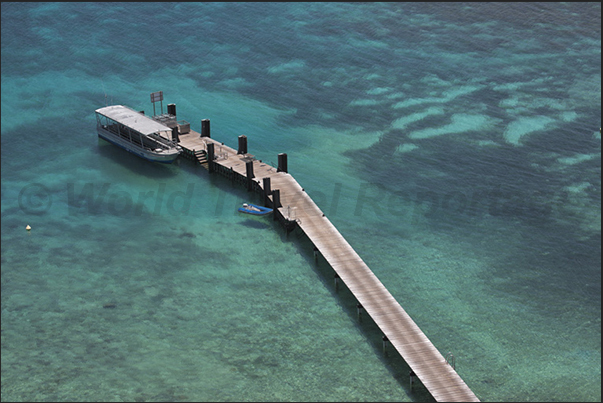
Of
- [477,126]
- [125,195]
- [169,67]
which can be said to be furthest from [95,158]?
[477,126]

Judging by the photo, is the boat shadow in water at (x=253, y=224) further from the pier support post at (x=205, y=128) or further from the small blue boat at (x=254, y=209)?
the pier support post at (x=205, y=128)

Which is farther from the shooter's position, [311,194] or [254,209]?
[311,194]

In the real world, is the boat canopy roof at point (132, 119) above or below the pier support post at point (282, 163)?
above

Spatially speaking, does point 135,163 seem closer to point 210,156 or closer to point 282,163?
point 210,156

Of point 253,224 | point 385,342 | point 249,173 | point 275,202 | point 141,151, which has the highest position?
point 249,173

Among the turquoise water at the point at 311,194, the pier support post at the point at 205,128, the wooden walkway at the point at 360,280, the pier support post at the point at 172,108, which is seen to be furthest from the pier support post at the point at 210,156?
the pier support post at the point at 172,108

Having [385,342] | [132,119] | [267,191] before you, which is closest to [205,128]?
[132,119]

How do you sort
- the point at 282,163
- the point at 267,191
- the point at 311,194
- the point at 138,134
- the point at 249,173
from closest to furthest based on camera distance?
the point at 267,191, the point at 311,194, the point at 249,173, the point at 282,163, the point at 138,134
